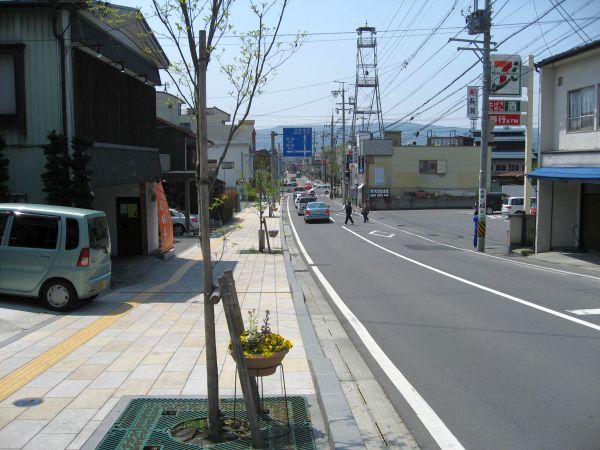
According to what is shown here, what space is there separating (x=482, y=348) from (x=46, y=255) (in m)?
7.62

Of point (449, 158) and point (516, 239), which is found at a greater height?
point (449, 158)

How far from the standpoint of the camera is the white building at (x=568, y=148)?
1977 centimetres

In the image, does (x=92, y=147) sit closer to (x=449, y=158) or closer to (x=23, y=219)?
(x=23, y=219)

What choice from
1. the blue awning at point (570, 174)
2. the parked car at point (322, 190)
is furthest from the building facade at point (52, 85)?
the parked car at point (322, 190)

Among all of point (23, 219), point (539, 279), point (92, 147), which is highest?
point (92, 147)

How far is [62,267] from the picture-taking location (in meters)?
10.8

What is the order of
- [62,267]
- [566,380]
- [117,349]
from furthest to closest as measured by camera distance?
[62,267] < [117,349] < [566,380]

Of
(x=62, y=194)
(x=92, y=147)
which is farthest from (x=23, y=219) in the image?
(x=92, y=147)

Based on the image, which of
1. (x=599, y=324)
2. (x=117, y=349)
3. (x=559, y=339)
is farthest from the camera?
(x=599, y=324)

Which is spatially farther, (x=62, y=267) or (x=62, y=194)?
(x=62, y=194)

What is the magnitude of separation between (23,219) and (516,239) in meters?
19.3

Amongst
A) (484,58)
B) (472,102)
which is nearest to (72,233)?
(484,58)

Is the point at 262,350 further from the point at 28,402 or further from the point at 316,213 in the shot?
the point at 316,213

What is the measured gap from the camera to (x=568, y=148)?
21.0m
